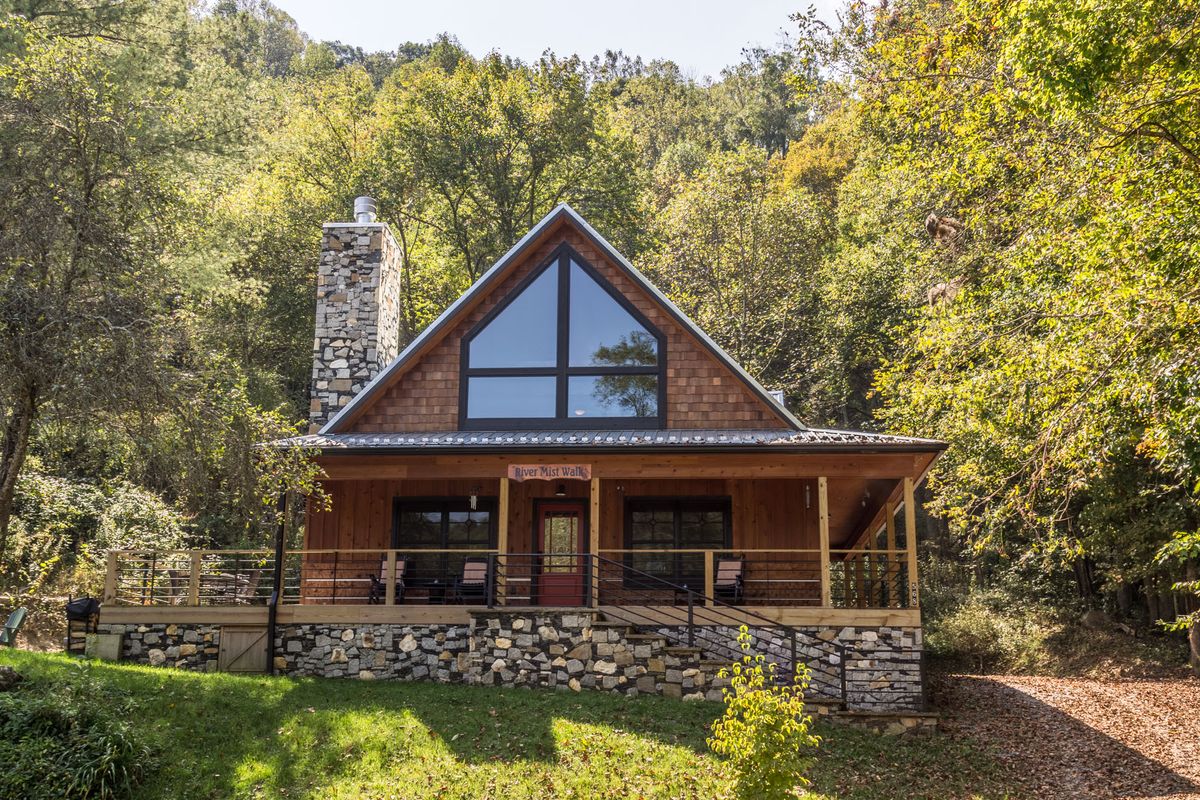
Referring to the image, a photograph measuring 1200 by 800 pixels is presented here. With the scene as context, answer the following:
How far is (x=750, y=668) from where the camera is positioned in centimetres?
832

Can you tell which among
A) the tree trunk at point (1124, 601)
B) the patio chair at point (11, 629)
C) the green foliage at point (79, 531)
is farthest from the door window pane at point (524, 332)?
the tree trunk at point (1124, 601)

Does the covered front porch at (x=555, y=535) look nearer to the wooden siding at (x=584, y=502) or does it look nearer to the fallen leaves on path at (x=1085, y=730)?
the wooden siding at (x=584, y=502)

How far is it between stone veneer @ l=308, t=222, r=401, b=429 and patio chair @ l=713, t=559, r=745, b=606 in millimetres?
6576

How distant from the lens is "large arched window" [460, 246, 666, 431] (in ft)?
50.3

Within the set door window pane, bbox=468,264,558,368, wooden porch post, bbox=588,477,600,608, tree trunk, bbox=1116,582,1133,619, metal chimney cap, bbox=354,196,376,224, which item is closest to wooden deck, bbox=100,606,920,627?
wooden porch post, bbox=588,477,600,608

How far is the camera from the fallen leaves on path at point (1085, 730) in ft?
34.9

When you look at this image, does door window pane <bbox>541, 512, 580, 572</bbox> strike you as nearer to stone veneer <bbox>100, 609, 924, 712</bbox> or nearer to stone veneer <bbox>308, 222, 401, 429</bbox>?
stone veneer <bbox>100, 609, 924, 712</bbox>

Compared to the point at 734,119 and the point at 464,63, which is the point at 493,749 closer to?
the point at 464,63

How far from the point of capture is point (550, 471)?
13531 mm

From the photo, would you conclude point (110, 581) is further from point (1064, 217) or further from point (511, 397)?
point (1064, 217)

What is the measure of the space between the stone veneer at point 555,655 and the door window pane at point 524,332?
14.1ft

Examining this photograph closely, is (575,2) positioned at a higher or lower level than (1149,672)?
higher

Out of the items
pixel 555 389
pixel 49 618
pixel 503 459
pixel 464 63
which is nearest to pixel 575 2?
pixel 464 63

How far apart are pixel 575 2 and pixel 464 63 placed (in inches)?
185
